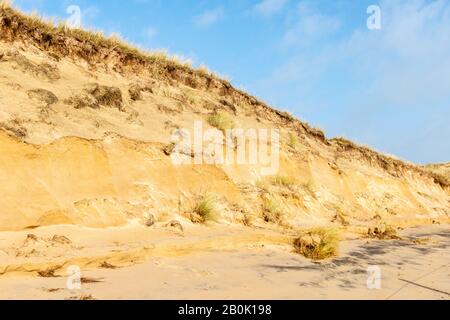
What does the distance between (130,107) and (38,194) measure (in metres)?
4.21

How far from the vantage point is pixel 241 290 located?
4941 mm

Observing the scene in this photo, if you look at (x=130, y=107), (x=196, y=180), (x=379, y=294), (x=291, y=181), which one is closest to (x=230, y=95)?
(x=291, y=181)

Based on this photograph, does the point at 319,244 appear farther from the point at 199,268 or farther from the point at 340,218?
the point at 340,218

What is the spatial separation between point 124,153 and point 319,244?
3.93 m

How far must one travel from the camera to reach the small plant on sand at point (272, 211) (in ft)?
33.4

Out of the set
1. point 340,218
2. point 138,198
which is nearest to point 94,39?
point 138,198

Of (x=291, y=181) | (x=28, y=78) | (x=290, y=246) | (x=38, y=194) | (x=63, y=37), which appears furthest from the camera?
(x=291, y=181)

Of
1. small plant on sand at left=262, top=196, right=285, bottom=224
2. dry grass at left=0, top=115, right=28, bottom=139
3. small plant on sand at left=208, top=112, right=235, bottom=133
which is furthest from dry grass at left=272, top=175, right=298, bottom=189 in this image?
dry grass at left=0, top=115, right=28, bottom=139

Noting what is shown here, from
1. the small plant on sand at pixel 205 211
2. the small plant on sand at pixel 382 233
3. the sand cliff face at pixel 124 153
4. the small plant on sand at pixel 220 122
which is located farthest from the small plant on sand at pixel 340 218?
the small plant on sand at pixel 205 211

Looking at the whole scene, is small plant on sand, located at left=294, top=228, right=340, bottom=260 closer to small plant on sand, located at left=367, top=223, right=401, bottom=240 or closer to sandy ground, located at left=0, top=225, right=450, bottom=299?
sandy ground, located at left=0, top=225, right=450, bottom=299

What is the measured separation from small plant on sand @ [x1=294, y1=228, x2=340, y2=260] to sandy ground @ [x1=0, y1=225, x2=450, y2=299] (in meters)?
0.20

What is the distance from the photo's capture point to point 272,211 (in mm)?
10352

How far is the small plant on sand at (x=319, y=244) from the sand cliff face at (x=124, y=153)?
1.73 meters

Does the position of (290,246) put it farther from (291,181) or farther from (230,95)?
(230,95)
